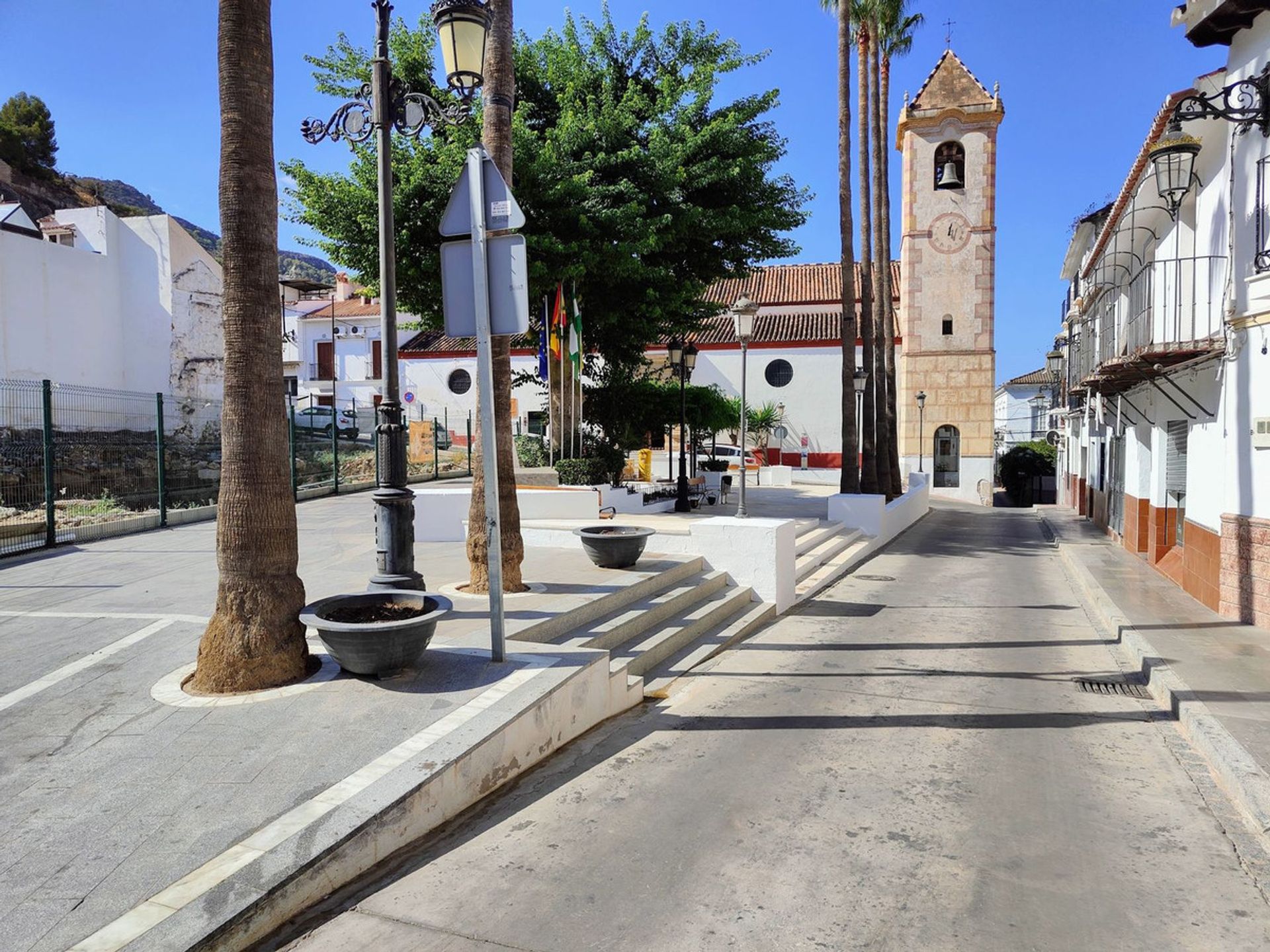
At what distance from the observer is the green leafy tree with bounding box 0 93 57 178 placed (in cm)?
4953

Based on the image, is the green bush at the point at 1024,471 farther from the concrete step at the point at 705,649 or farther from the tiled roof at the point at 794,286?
the concrete step at the point at 705,649

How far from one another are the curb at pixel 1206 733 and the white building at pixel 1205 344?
5.60 feet

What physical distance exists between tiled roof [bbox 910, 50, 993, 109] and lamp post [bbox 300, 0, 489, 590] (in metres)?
35.2

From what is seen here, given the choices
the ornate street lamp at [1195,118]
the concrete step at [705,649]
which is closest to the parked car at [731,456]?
the ornate street lamp at [1195,118]

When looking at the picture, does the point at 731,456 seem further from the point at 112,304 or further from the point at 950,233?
the point at 112,304

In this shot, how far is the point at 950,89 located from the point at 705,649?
37500mm

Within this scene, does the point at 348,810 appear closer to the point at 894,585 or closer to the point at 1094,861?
the point at 1094,861

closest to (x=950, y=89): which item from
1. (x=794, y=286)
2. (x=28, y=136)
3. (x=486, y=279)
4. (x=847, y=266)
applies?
(x=794, y=286)

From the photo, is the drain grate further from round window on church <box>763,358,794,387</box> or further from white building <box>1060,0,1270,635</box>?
round window on church <box>763,358,794,387</box>

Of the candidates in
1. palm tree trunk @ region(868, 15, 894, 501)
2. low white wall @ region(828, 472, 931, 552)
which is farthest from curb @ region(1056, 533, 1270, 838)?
palm tree trunk @ region(868, 15, 894, 501)

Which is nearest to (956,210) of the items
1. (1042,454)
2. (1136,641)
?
(1042,454)

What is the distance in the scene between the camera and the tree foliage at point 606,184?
49.6ft

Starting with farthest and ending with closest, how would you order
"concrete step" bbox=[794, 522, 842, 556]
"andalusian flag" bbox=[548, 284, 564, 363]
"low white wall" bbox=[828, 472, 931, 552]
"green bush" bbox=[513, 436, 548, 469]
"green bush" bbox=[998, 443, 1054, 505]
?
"green bush" bbox=[998, 443, 1054, 505], "green bush" bbox=[513, 436, 548, 469], "low white wall" bbox=[828, 472, 931, 552], "andalusian flag" bbox=[548, 284, 564, 363], "concrete step" bbox=[794, 522, 842, 556]

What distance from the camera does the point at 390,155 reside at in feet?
26.5
